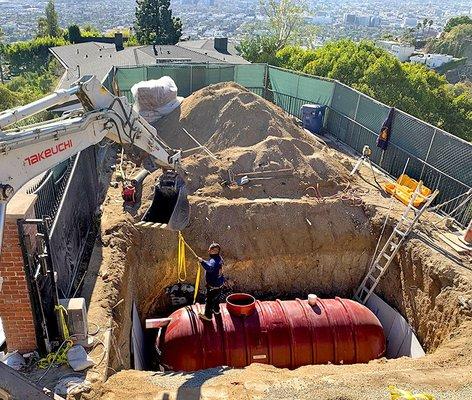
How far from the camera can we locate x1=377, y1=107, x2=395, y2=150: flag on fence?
18.8 metres

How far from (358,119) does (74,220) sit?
14595 mm

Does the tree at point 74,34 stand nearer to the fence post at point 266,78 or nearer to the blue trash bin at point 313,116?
the fence post at point 266,78

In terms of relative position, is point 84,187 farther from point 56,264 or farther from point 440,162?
point 440,162

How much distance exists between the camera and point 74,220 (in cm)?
1222

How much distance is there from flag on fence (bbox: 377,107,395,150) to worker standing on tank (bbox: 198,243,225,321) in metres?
11.2

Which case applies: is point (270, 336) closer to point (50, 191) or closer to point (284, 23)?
point (50, 191)

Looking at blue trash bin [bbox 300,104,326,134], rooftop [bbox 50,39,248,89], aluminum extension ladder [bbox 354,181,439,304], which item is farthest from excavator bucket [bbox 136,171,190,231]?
rooftop [bbox 50,39,248,89]

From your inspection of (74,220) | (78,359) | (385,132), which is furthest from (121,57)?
(78,359)

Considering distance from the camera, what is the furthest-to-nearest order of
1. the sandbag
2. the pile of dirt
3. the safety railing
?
the pile of dirt → the safety railing → the sandbag

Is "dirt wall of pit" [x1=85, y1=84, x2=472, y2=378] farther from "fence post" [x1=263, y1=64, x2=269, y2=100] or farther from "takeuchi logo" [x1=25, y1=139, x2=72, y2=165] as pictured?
"fence post" [x1=263, y1=64, x2=269, y2=100]

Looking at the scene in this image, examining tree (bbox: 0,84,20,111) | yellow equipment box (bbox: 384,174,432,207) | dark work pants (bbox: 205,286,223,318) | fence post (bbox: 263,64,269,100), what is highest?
fence post (bbox: 263,64,269,100)

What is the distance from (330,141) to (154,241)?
12.1 meters

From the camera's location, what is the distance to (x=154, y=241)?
14.1m

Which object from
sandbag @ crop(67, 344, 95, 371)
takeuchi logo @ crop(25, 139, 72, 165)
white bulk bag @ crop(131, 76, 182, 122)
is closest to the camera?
takeuchi logo @ crop(25, 139, 72, 165)
